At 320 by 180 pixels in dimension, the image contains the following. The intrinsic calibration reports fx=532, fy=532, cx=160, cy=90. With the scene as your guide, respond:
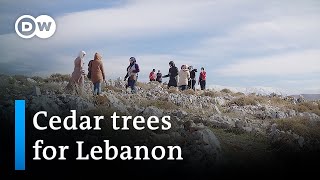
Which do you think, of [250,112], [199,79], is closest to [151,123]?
[250,112]

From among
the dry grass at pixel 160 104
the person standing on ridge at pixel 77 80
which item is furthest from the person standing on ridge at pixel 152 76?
the dry grass at pixel 160 104

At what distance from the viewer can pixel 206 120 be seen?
1343 centimetres

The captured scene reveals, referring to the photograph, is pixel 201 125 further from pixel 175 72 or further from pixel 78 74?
pixel 175 72

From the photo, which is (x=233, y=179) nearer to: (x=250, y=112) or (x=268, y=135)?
(x=268, y=135)

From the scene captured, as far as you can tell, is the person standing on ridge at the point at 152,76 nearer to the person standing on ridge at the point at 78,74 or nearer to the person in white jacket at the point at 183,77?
the person in white jacket at the point at 183,77

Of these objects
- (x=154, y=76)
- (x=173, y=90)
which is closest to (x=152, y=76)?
(x=154, y=76)
